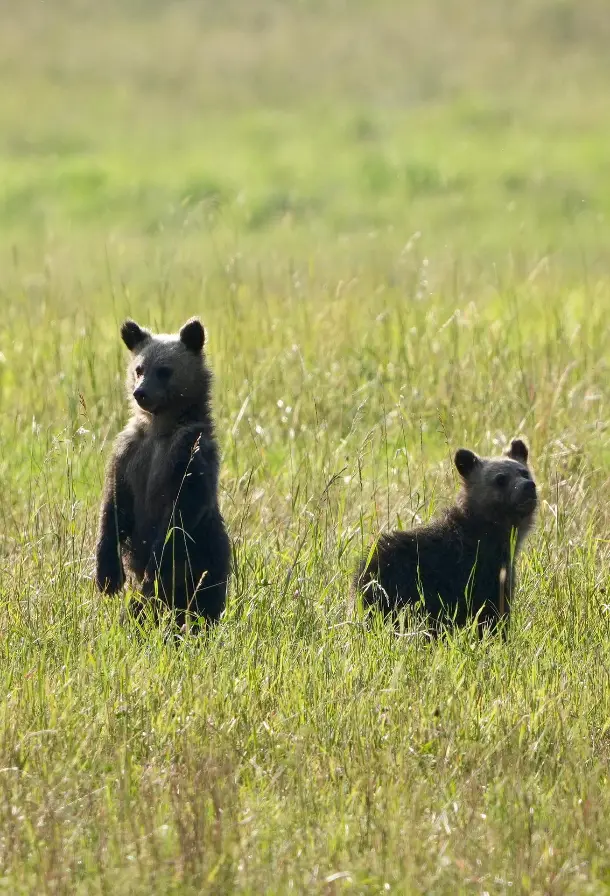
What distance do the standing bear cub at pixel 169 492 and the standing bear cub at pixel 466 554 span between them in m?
0.70

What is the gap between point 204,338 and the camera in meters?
7.01

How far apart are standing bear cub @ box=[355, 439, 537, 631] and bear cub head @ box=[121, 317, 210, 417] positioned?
1.07m

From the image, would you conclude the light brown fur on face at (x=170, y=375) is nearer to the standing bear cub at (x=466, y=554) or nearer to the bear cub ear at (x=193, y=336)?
the bear cub ear at (x=193, y=336)

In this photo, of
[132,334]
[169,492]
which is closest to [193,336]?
[132,334]

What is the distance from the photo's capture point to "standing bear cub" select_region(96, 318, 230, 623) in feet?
21.8

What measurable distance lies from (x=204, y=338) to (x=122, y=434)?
57 cm

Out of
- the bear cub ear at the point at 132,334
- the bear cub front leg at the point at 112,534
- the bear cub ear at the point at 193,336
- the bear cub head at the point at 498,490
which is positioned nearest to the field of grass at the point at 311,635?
the bear cub front leg at the point at 112,534

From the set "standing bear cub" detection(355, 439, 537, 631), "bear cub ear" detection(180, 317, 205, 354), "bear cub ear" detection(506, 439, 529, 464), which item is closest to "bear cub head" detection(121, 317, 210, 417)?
"bear cub ear" detection(180, 317, 205, 354)

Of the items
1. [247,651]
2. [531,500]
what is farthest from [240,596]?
[531,500]

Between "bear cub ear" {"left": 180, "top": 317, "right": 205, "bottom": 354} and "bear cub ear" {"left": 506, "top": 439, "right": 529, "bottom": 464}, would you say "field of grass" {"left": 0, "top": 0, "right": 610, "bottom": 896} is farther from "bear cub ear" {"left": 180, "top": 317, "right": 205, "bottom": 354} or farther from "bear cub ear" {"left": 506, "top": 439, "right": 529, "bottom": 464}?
"bear cub ear" {"left": 180, "top": 317, "right": 205, "bottom": 354}

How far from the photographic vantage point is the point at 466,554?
7.07 meters

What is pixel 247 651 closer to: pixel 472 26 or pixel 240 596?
pixel 240 596

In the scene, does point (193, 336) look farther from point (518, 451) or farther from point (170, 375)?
point (518, 451)

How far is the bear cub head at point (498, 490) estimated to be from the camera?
23.2 feet
